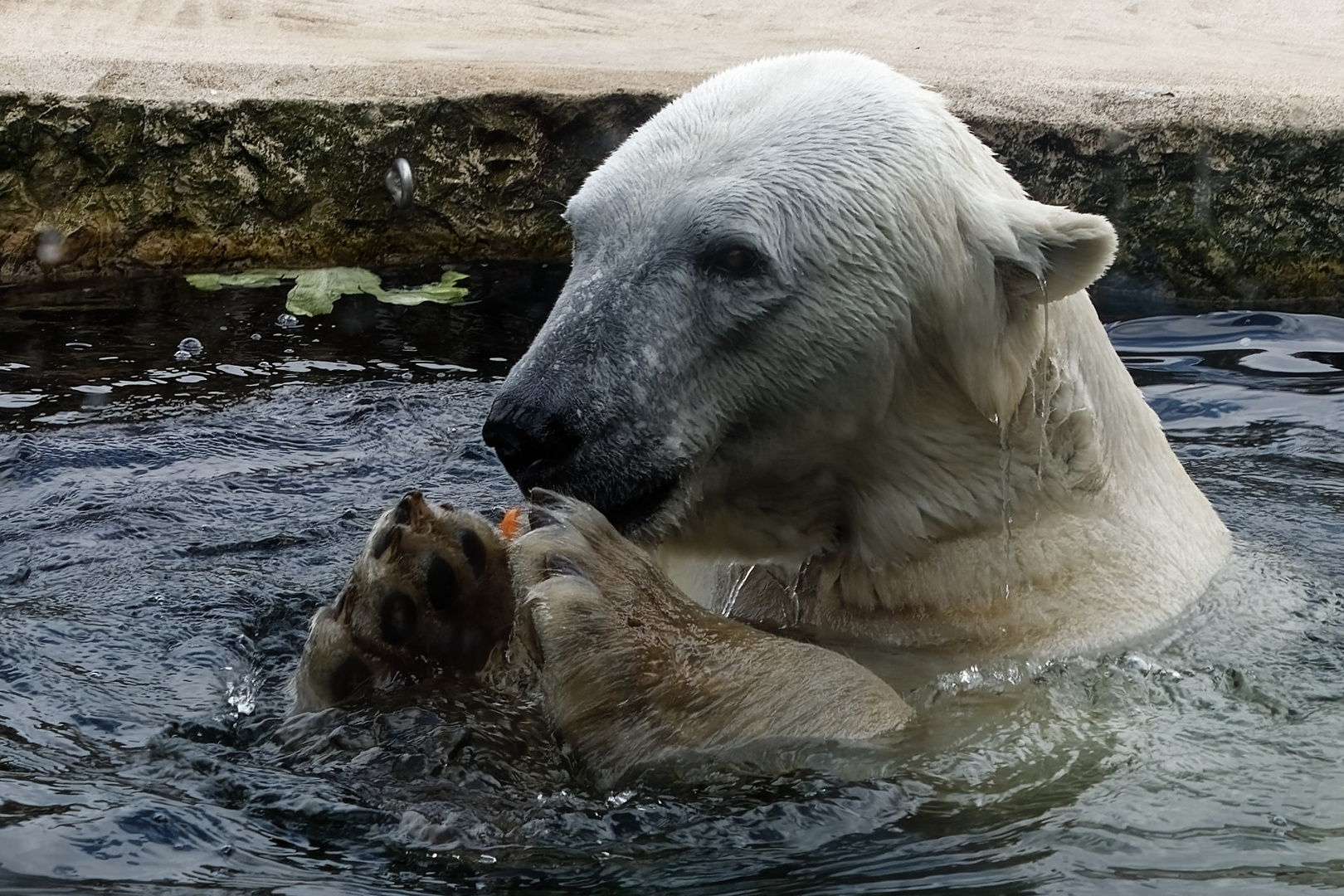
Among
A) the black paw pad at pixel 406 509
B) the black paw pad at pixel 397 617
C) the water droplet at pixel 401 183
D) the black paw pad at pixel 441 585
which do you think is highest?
the water droplet at pixel 401 183

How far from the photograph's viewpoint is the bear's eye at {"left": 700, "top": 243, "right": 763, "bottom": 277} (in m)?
2.56

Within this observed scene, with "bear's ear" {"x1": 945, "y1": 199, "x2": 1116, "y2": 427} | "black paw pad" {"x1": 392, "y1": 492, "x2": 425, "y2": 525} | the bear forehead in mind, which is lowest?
"black paw pad" {"x1": 392, "y1": 492, "x2": 425, "y2": 525}

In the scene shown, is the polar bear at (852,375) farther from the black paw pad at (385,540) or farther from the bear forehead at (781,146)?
the black paw pad at (385,540)

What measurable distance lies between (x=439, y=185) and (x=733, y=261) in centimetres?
384

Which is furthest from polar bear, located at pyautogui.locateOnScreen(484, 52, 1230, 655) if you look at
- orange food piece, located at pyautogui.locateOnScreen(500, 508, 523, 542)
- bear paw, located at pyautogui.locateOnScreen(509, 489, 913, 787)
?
orange food piece, located at pyautogui.locateOnScreen(500, 508, 523, 542)

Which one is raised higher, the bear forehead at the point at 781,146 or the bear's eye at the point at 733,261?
the bear forehead at the point at 781,146

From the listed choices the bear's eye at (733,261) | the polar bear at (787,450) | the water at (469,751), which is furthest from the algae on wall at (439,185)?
the bear's eye at (733,261)

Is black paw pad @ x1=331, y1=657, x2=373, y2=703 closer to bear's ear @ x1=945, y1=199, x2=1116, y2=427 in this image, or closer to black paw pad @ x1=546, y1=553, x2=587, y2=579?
black paw pad @ x1=546, y1=553, x2=587, y2=579

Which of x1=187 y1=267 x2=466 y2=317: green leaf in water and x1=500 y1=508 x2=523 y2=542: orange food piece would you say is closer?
x1=500 y1=508 x2=523 y2=542: orange food piece

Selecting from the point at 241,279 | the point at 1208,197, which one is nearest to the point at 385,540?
the point at 241,279

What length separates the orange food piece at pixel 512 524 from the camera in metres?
2.82

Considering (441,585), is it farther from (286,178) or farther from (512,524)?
(286,178)

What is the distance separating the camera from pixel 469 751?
2.45 metres

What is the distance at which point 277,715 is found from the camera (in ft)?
8.99
